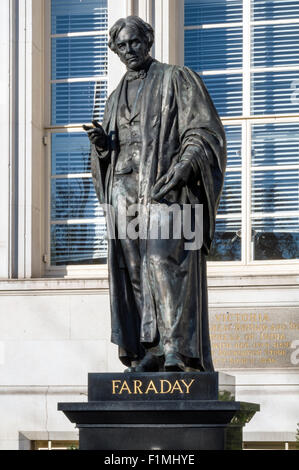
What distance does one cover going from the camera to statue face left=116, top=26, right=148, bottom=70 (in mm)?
11234

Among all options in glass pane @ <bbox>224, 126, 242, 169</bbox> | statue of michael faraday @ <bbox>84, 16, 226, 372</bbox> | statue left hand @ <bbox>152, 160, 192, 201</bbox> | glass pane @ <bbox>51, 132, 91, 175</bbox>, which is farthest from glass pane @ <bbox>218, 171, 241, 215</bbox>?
statue left hand @ <bbox>152, 160, 192, 201</bbox>

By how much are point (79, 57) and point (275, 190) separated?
2724 millimetres

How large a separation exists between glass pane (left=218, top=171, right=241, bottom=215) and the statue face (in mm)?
6418

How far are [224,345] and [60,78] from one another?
370cm

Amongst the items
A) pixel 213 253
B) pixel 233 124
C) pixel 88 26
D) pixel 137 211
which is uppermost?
pixel 88 26

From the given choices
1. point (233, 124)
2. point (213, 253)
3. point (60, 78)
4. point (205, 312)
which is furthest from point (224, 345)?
point (205, 312)

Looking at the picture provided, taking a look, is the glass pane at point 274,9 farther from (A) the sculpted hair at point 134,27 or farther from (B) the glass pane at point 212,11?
(A) the sculpted hair at point 134,27

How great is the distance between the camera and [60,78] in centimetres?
1820

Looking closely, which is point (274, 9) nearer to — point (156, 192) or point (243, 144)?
point (243, 144)

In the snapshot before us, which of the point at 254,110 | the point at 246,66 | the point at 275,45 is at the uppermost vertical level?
the point at 275,45

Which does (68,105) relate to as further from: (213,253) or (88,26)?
(213,253)

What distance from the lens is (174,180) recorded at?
35.4 feet

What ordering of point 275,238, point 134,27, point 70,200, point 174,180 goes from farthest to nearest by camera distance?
point 70,200 < point 275,238 < point 134,27 < point 174,180

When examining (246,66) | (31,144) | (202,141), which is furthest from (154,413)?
→ (246,66)
